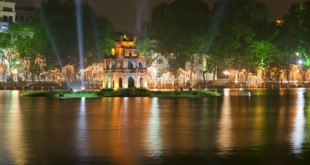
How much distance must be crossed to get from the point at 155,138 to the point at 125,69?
6055 centimetres

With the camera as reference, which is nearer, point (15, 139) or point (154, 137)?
point (15, 139)

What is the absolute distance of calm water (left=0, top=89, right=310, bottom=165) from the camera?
25.5 metres

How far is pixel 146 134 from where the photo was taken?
33719 millimetres

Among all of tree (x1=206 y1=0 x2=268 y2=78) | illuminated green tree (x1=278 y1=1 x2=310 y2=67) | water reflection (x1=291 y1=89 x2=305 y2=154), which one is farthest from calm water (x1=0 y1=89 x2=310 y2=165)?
illuminated green tree (x1=278 y1=1 x2=310 y2=67)

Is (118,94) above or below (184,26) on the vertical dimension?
below

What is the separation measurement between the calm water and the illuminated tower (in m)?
44.5

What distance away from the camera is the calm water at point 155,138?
83.7ft

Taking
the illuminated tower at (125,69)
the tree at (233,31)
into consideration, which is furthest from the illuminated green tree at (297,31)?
the illuminated tower at (125,69)

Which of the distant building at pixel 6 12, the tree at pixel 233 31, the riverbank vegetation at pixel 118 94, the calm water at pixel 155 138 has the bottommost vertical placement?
the calm water at pixel 155 138

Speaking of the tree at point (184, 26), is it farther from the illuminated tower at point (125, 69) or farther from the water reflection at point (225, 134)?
the water reflection at point (225, 134)

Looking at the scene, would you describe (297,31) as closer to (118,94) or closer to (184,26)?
(184,26)

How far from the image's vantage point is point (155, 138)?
31953 millimetres

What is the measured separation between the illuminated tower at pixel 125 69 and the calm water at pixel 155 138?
1753 inches

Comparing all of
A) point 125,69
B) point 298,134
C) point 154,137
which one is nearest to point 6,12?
point 125,69
